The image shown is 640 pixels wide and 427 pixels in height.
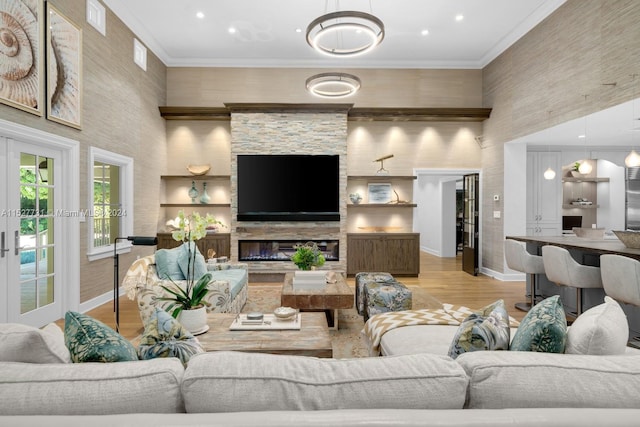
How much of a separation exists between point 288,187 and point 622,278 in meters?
4.62

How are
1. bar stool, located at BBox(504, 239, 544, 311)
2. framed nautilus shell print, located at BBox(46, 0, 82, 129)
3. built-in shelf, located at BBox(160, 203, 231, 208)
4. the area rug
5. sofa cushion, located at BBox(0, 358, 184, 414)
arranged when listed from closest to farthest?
sofa cushion, located at BBox(0, 358, 184, 414), the area rug, framed nautilus shell print, located at BBox(46, 0, 82, 129), bar stool, located at BBox(504, 239, 544, 311), built-in shelf, located at BBox(160, 203, 231, 208)

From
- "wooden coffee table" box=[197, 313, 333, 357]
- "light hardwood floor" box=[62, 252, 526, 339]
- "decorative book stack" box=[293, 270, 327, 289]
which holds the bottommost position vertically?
"light hardwood floor" box=[62, 252, 526, 339]

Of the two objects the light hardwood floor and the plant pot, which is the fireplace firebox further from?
the plant pot

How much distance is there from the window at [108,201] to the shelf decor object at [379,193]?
157 inches

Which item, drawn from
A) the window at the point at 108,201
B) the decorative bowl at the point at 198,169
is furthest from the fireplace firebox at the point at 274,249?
the window at the point at 108,201

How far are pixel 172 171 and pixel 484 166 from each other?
5.79 m

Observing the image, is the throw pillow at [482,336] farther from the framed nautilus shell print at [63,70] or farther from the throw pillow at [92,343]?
the framed nautilus shell print at [63,70]

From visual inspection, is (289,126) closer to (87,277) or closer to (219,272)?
(219,272)

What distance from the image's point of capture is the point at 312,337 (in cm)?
233

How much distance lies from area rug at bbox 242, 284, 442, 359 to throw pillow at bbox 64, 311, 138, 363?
2.06 meters

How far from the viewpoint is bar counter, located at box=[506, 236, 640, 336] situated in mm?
3371

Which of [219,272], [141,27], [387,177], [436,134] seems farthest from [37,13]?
[436,134]

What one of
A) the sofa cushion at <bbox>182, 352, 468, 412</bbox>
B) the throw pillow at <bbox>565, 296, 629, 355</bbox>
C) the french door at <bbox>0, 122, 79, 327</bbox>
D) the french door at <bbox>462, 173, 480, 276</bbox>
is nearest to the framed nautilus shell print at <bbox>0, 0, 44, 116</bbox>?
the french door at <bbox>0, 122, 79, 327</bbox>
